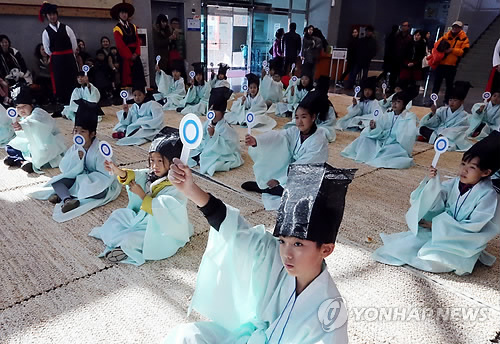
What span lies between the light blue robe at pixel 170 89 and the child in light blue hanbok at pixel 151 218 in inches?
188

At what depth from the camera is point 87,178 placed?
117 inches

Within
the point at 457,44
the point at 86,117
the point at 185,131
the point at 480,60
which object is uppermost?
the point at 457,44

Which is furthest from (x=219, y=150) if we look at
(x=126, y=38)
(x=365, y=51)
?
(x=365, y=51)

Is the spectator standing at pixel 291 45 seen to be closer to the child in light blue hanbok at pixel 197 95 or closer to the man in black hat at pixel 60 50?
the child in light blue hanbok at pixel 197 95

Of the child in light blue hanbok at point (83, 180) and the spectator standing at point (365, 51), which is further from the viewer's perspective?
the spectator standing at point (365, 51)

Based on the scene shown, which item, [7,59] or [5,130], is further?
[7,59]

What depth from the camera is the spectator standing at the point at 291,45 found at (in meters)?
9.50

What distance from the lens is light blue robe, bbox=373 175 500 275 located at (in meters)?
2.18

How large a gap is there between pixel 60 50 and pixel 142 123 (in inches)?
91.3

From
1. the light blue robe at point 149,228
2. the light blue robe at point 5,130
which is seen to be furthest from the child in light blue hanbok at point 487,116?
the light blue robe at point 5,130

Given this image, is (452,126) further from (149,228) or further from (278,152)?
(149,228)

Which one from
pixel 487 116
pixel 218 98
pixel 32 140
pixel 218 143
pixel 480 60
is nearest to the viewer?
pixel 32 140

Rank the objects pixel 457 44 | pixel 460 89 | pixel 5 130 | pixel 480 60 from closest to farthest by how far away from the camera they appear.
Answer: pixel 5 130 < pixel 460 89 < pixel 457 44 < pixel 480 60

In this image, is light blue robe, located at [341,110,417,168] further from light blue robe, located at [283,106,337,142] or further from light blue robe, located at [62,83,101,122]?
light blue robe, located at [62,83,101,122]
